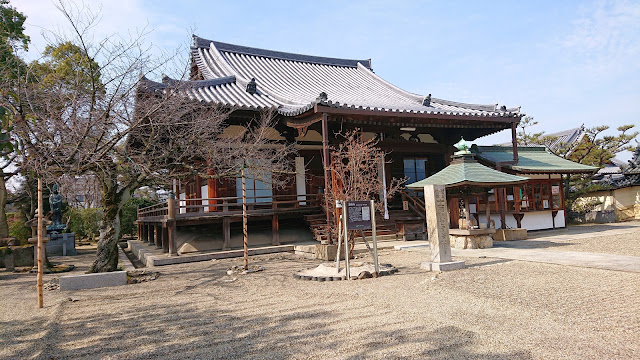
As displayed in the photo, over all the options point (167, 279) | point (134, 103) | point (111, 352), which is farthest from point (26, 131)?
point (111, 352)

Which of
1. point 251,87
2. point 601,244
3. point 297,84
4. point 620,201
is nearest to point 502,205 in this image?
point 601,244

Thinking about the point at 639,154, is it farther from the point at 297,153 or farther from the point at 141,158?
the point at 141,158

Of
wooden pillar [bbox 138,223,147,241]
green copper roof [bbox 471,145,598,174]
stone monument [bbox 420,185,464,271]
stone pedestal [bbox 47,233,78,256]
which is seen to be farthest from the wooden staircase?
stone pedestal [bbox 47,233,78,256]

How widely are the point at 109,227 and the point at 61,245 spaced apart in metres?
10.4

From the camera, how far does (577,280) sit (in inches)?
240

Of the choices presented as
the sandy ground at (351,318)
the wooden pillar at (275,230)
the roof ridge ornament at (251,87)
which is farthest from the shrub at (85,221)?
the sandy ground at (351,318)

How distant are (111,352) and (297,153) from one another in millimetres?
10232

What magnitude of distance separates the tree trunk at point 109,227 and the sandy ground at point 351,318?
45.3 inches

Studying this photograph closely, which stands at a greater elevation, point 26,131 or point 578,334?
point 26,131

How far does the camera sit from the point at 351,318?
478cm

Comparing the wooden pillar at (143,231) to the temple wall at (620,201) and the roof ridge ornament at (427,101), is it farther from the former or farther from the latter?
the temple wall at (620,201)

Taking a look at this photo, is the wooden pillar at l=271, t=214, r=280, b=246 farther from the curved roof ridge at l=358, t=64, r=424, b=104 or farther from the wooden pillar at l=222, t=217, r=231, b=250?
the curved roof ridge at l=358, t=64, r=424, b=104

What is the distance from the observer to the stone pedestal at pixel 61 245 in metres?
16.5

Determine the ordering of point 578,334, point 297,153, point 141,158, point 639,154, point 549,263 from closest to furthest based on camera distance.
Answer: point 578,334 → point 549,263 → point 141,158 → point 297,153 → point 639,154
